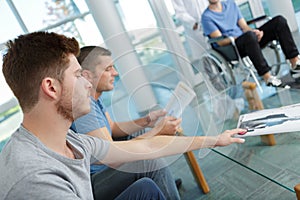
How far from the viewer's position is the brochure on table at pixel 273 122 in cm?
99

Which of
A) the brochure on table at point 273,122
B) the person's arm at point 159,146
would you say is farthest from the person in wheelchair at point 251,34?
the person's arm at point 159,146

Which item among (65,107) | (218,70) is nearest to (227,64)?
(218,70)

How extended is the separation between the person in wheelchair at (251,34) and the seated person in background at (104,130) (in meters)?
1.07

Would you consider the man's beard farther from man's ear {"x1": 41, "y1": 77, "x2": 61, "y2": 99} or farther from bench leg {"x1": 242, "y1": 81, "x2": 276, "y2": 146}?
bench leg {"x1": 242, "y1": 81, "x2": 276, "y2": 146}

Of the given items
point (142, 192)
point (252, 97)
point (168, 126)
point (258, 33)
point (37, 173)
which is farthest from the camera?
point (258, 33)

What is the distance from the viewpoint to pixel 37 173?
1.97 ft

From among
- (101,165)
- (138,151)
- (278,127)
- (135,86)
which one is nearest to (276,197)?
(278,127)

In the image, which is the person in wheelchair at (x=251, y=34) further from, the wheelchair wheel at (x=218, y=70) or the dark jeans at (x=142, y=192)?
the dark jeans at (x=142, y=192)

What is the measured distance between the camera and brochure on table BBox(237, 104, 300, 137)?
991mm

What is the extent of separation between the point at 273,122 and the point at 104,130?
2.05 ft

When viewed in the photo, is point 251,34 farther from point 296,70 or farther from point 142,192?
point 142,192

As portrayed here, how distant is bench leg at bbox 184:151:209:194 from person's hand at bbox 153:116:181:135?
17 centimetres

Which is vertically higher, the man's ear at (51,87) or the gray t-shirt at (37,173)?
the man's ear at (51,87)

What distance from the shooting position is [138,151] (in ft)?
3.35
